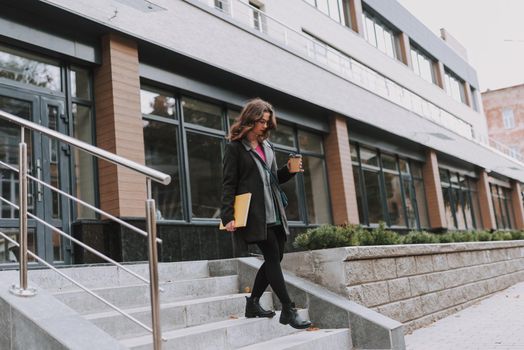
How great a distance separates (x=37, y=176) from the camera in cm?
744

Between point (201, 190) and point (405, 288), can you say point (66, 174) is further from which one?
point (405, 288)

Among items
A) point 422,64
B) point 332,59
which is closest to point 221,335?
point 332,59

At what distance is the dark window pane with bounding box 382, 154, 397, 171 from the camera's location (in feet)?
56.6

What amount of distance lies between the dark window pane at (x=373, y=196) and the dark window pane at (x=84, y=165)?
9121 mm

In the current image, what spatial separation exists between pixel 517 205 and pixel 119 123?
26.3m

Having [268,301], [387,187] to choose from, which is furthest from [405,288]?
[387,187]

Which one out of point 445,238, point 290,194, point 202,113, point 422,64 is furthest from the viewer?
point 422,64

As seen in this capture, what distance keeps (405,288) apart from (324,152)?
7264mm

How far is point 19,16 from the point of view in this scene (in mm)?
7566

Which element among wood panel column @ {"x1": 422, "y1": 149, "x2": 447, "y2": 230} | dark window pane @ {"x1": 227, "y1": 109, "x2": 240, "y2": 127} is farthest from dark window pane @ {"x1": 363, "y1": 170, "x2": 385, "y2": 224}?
dark window pane @ {"x1": 227, "y1": 109, "x2": 240, "y2": 127}

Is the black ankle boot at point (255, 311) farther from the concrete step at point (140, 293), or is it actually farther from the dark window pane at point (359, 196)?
the dark window pane at point (359, 196)

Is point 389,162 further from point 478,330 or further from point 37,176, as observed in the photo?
point 37,176

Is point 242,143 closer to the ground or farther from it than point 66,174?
closer to the ground

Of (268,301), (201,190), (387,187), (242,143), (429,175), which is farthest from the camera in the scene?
(429,175)
